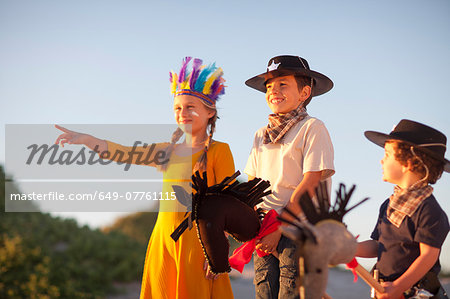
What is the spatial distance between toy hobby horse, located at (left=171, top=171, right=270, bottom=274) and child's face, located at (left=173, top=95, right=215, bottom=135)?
0.90m

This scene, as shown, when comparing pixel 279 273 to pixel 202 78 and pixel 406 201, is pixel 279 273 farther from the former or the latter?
pixel 202 78

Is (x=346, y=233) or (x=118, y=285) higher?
(x=346, y=233)

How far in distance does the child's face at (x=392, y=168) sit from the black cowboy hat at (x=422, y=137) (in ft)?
0.20

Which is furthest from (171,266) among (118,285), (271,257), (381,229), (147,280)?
(118,285)

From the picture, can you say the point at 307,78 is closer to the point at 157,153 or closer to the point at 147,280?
the point at 157,153

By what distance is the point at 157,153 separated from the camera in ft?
10.2

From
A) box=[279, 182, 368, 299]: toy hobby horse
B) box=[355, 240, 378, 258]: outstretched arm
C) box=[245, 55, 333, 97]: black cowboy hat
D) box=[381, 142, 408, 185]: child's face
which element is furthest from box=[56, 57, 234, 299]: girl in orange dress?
box=[279, 182, 368, 299]: toy hobby horse

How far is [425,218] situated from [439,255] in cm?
19

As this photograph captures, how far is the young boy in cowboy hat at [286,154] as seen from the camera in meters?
2.23

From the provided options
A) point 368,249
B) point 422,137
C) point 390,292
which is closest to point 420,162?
point 422,137

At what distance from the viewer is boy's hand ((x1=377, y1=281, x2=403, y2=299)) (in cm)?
187

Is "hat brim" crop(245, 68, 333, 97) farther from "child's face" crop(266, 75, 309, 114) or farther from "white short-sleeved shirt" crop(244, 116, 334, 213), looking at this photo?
"white short-sleeved shirt" crop(244, 116, 334, 213)

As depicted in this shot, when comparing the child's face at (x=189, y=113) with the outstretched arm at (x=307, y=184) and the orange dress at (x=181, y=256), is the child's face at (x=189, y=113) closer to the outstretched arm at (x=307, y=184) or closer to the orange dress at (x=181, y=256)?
the orange dress at (x=181, y=256)

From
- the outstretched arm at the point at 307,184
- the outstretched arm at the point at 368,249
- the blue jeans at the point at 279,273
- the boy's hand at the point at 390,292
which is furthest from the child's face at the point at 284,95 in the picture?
the boy's hand at the point at 390,292
